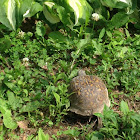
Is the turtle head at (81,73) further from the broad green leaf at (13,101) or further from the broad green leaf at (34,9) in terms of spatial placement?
the broad green leaf at (34,9)

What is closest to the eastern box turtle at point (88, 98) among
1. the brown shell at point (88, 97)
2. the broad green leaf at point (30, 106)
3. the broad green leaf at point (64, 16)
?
the brown shell at point (88, 97)

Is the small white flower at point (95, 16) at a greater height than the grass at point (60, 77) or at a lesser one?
greater

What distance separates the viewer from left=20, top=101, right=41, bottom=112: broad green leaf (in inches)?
86.9

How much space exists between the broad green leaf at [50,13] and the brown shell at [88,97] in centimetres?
100

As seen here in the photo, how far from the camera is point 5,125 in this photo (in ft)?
6.74

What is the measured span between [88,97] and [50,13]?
4.01ft

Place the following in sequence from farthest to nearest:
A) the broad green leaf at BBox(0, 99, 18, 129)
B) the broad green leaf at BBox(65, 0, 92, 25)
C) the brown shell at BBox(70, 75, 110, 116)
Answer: the broad green leaf at BBox(65, 0, 92, 25) < the brown shell at BBox(70, 75, 110, 116) < the broad green leaf at BBox(0, 99, 18, 129)

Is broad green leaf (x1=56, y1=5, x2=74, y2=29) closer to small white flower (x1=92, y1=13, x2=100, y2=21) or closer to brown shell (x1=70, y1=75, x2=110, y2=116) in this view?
small white flower (x1=92, y1=13, x2=100, y2=21)

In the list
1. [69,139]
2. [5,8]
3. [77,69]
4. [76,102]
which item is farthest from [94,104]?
[5,8]

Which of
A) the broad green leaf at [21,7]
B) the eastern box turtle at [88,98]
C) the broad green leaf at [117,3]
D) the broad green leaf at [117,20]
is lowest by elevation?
the eastern box turtle at [88,98]

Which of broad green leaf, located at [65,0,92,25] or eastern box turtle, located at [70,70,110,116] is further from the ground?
broad green leaf, located at [65,0,92,25]

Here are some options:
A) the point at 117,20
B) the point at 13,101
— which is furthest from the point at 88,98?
the point at 117,20

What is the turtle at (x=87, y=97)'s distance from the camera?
2.20 metres

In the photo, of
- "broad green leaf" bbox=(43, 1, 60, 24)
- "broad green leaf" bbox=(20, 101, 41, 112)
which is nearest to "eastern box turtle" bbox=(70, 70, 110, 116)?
"broad green leaf" bbox=(20, 101, 41, 112)
